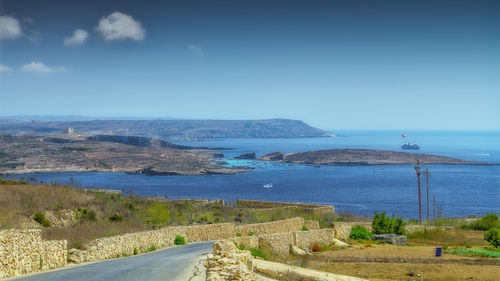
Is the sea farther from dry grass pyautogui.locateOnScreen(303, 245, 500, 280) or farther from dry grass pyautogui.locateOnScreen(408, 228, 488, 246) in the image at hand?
dry grass pyautogui.locateOnScreen(303, 245, 500, 280)

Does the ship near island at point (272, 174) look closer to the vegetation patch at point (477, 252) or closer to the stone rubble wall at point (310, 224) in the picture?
the stone rubble wall at point (310, 224)

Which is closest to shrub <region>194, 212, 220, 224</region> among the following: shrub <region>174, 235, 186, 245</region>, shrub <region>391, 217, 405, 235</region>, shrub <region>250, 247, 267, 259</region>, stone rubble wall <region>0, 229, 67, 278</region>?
shrub <region>174, 235, 186, 245</region>

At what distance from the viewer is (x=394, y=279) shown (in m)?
20.2

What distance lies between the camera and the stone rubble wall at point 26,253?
12.1 meters

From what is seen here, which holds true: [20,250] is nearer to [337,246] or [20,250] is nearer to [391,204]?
[337,246]

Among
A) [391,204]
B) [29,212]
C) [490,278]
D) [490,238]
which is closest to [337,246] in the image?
[490,238]

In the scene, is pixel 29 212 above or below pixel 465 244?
above

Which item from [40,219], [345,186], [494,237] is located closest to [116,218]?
[40,219]

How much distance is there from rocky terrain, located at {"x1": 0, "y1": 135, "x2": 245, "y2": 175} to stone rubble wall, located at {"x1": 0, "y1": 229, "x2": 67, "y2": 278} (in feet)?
372

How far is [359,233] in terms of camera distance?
34.0m

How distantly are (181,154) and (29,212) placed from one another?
153 metres

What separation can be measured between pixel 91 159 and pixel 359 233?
129 m

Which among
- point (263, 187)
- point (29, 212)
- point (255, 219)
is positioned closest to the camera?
point (29, 212)

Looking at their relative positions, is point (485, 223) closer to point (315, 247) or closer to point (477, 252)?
point (477, 252)
